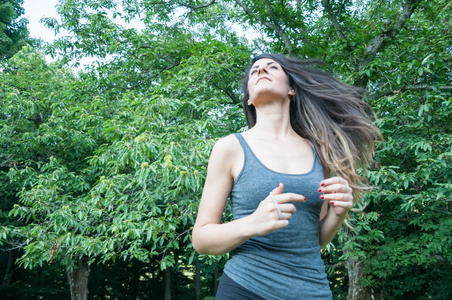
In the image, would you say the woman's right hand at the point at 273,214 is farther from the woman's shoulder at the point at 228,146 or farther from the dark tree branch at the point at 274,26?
the dark tree branch at the point at 274,26

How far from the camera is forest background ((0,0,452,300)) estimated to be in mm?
4578

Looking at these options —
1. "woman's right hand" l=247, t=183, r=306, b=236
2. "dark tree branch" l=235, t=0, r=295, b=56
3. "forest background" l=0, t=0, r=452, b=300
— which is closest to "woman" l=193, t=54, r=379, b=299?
"woman's right hand" l=247, t=183, r=306, b=236

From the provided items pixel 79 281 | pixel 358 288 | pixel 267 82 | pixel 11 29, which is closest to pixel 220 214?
pixel 267 82

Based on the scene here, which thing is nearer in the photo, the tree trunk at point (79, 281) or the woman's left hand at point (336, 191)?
the woman's left hand at point (336, 191)

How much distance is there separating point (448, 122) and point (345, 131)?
4526 millimetres

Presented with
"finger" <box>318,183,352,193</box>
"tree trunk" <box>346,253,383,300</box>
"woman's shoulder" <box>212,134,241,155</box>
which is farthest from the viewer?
"tree trunk" <box>346,253,383,300</box>

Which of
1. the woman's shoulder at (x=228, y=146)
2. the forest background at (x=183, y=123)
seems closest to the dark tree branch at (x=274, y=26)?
the forest background at (x=183, y=123)

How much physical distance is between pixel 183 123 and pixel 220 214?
14.2ft

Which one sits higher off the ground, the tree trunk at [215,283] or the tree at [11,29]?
the tree at [11,29]

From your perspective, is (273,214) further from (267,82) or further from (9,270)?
(9,270)

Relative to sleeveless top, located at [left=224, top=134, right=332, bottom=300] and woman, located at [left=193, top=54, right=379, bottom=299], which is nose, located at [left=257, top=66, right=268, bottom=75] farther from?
sleeveless top, located at [left=224, top=134, right=332, bottom=300]

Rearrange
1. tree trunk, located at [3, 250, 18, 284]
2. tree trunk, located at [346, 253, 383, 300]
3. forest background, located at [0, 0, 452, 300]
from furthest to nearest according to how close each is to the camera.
Result: tree trunk, located at [3, 250, 18, 284] < tree trunk, located at [346, 253, 383, 300] < forest background, located at [0, 0, 452, 300]

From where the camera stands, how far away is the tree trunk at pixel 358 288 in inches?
285

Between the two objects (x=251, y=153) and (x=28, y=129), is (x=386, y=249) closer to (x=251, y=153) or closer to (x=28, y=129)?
(x=251, y=153)
